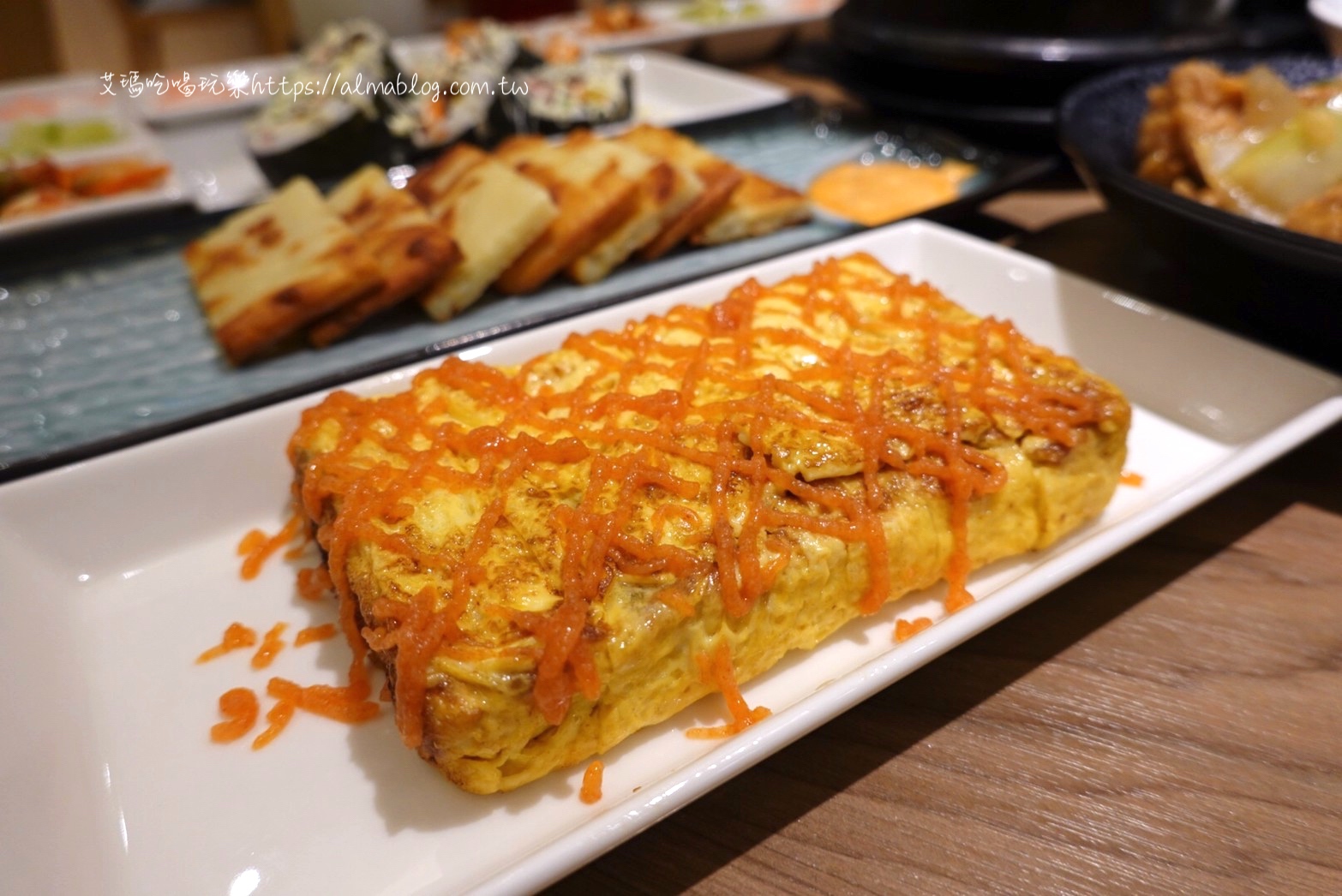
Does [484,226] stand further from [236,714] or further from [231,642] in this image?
[236,714]

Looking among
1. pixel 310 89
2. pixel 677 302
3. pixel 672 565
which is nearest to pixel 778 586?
pixel 672 565

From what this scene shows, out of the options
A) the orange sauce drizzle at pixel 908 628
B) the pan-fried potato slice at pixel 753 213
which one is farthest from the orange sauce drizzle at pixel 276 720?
the pan-fried potato slice at pixel 753 213

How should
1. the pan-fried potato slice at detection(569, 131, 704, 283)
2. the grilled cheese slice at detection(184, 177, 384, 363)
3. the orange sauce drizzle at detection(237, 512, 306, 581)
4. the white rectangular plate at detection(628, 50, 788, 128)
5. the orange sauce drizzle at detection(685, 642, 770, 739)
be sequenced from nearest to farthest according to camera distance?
the orange sauce drizzle at detection(685, 642, 770, 739)
the orange sauce drizzle at detection(237, 512, 306, 581)
the grilled cheese slice at detection(184, 177, 384, 363)
the pan-fried potato slice at detection(569, 131, 704, 283)
the white rectangular plate at detection(628, 50, 788, 128)

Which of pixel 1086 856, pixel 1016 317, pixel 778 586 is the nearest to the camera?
pixel 1086 856

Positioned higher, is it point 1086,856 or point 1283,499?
point 1283,499

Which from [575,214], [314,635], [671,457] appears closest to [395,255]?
[575,214]

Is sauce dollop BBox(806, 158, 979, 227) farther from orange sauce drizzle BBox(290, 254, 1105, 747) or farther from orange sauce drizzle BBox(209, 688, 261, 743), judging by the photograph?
orange sauce drizzle BBox(209, 688, 261, 743)

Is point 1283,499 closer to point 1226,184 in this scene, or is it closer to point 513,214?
point 1226,184

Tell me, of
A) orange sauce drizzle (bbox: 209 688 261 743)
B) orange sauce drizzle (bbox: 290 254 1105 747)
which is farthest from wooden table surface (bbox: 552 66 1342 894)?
orange sauce drizzle (bbox: 209 688 261 743)
